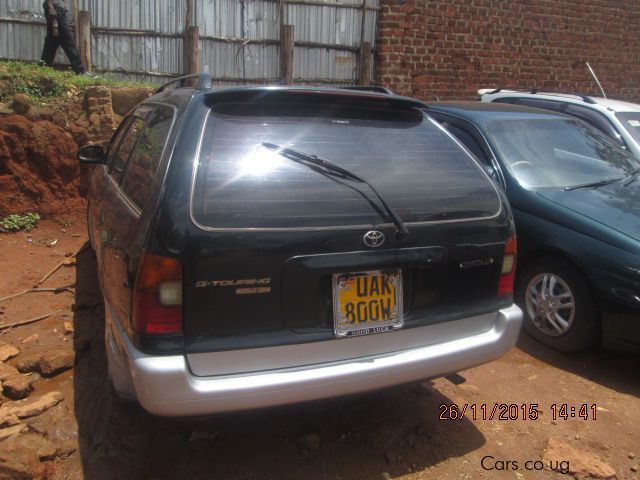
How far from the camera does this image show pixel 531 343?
167 inches

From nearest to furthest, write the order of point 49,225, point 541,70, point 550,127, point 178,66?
point 550,127 < point 49,225 < point 178,66 < point 541,70

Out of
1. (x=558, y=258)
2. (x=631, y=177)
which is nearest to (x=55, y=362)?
(x=558, y=258)

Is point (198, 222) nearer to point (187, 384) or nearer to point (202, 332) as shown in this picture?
point (202, 332)

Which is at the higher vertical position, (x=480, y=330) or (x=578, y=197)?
(x=578, y=197)

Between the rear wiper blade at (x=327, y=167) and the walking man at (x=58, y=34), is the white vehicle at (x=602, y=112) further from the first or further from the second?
the walking man at (x=58, y=34)

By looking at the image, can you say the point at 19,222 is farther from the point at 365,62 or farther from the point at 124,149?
the point at 365,62

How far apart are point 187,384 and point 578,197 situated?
11.0 ft

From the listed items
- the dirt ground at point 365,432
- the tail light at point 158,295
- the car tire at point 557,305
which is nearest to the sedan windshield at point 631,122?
the car tire at point 557,305

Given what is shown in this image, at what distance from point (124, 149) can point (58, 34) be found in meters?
4.34

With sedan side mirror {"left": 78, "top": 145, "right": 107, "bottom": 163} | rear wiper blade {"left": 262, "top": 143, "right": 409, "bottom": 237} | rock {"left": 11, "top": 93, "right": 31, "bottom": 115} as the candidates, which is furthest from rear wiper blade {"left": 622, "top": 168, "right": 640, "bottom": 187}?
rock {"left": 11, "top": 93, "right": 31, "bottom": 115}

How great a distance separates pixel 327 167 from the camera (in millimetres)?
2578

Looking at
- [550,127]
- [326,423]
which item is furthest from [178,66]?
[326,423]

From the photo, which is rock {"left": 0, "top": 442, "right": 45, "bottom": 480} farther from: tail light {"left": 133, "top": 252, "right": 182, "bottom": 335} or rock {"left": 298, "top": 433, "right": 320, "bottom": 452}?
rock {"left": 298, "top": 433, "right": 320, "bottom": 452}

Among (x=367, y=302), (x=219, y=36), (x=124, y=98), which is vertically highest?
(x=219, y=36)
